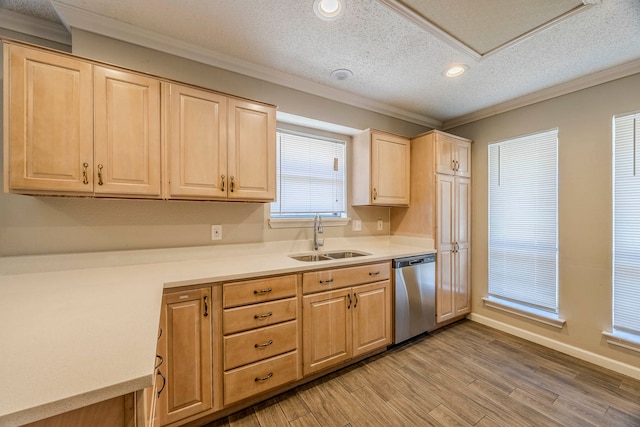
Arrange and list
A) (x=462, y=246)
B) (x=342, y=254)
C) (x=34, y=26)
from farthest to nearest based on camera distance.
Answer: (x=462, y=246) < (x=342, y=254) < (x=34, y=26)

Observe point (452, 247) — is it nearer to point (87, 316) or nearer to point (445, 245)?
point (445, 245)

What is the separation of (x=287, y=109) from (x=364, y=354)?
2374mm

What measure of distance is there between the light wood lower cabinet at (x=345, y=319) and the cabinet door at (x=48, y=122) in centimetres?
160

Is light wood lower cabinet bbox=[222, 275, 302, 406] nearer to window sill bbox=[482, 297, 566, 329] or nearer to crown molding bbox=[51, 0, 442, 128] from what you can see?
crown molding bbox=[51, 0, 442, 128]

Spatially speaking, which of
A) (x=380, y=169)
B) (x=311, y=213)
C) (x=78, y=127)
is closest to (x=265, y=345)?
(x=311, y=213)

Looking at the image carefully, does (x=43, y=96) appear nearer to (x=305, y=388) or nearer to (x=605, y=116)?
(x=305, y=388)

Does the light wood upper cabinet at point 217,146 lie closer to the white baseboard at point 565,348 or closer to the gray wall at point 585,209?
the gray wall at point 585,209

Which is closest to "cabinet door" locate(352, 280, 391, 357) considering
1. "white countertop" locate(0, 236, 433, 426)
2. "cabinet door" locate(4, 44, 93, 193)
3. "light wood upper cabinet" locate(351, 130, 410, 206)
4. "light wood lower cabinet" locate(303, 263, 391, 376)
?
"light wood lower cabinet" locate(303, 263, 391, 376)

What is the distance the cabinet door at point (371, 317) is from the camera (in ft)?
7.24

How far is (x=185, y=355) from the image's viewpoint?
152 centimetres

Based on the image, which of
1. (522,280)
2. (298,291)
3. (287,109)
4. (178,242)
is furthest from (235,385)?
(522,280)

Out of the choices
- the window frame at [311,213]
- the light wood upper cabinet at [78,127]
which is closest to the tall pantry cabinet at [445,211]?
the window frame at [311,213]

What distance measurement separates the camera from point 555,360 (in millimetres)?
2328

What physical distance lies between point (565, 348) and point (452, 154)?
7.31ft
